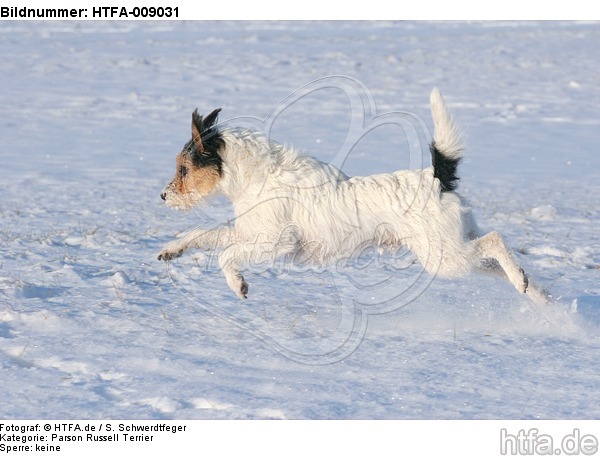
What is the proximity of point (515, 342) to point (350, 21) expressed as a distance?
76.1ft

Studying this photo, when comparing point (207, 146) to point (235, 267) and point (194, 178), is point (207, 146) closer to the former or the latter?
point (194, 178)

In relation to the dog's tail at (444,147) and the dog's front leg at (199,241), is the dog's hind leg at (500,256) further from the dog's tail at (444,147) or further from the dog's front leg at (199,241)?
the dog's front leg at (199,241)

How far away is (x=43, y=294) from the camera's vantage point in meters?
5.28

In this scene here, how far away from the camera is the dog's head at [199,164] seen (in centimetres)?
517

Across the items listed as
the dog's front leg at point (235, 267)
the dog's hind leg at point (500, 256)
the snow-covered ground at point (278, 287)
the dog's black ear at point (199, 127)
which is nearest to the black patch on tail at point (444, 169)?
the snow-covered ground at point (278, 287)

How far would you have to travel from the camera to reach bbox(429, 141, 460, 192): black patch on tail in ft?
16.3

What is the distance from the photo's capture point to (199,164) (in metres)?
5.21

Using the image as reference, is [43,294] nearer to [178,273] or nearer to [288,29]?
[178,273]

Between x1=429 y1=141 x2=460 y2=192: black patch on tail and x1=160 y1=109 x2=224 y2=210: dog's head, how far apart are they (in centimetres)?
129

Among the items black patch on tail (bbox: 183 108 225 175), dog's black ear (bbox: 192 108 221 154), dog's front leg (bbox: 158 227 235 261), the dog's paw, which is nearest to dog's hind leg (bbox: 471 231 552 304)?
the dog's paw

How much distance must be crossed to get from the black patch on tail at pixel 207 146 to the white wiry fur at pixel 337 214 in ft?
0.10

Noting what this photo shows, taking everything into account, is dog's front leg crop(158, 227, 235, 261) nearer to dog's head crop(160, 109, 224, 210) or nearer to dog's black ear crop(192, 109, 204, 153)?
dog's head crop(160, 109, 224, 210)
